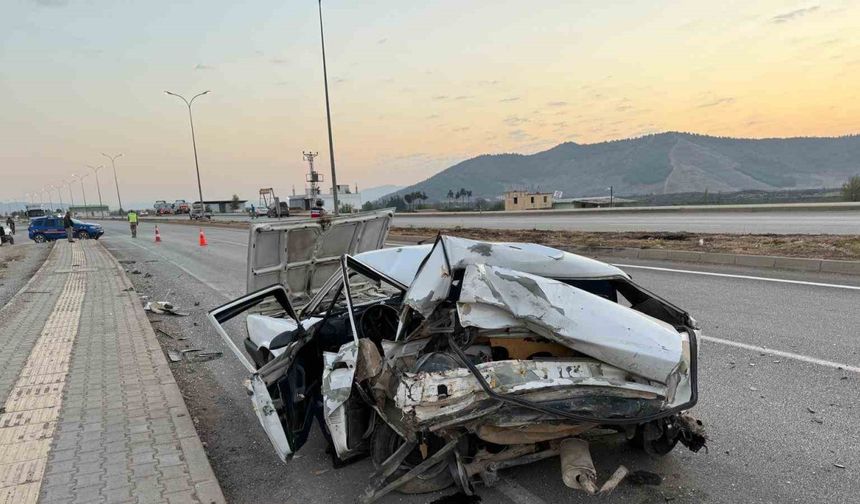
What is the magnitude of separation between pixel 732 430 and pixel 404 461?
224 cm

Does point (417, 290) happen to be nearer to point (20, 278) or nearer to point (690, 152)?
point (20, 278)

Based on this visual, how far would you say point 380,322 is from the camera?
379 cm

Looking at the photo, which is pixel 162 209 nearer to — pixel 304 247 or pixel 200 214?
pixel 200 214

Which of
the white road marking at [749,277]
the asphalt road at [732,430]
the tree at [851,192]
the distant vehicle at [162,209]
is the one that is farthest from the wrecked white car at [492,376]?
the distant vehicle at [162,209]

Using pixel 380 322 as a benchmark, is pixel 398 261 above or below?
above

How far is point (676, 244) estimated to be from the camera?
Answer: 522 inches

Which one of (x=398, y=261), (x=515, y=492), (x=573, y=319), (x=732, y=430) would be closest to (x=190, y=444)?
(x=398, y=261)

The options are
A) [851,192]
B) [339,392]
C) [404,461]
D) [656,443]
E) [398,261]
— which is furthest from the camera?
[851,192]

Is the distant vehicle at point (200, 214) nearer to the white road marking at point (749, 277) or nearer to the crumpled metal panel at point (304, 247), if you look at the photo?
the white road marking at point (749, 277)

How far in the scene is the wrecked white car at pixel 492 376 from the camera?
255cm

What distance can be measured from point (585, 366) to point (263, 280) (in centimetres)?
319

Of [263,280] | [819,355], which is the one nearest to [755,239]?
[819,355]

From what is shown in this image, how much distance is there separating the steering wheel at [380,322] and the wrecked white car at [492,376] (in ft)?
0.19

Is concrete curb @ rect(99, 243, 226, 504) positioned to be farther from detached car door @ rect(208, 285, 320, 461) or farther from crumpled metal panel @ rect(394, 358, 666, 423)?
crumpled metal panel @ rect(394, 358, 666, 423)
